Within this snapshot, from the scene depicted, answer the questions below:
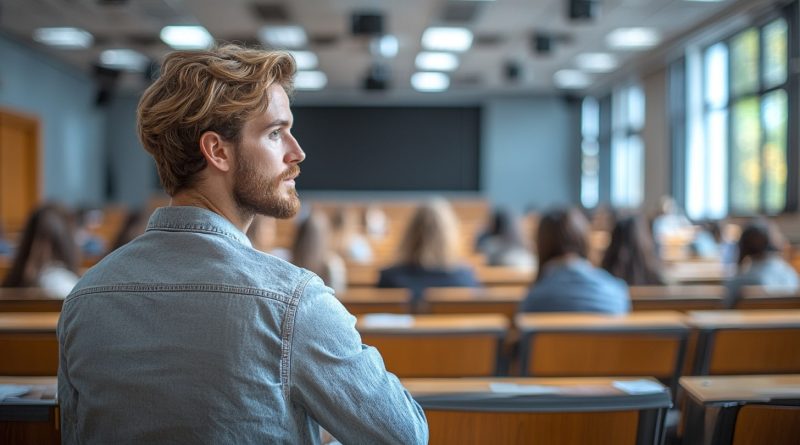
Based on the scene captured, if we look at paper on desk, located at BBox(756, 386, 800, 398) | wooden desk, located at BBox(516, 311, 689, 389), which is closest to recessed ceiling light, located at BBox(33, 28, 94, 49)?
wooden desk, located at BBox(516, 311, 689, 389)

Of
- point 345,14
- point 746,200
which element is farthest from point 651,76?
point 345,14

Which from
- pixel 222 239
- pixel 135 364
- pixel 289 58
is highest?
pixel 289 58

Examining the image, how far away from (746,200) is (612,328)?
30.5ft

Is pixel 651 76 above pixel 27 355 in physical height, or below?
above

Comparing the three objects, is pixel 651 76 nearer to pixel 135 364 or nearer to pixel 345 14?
pixel 345 14

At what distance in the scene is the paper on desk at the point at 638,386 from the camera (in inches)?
43.8

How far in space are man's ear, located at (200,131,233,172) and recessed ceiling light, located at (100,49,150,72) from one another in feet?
39.3

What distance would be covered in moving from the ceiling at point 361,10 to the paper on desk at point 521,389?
8.18 meters

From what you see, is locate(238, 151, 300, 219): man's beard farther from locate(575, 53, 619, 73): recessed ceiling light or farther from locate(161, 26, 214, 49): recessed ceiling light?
locate(575, 53, 619, 73): recessed ceiling light

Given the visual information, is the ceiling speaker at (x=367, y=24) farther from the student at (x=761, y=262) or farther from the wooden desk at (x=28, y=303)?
the wooden desk at (x=28, y=303)

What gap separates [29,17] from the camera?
9.87 metres

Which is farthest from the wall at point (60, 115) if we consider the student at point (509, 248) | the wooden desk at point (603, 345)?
the wooden desk at point (603, 345)

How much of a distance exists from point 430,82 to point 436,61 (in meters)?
2.27

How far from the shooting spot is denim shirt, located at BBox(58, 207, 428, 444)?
3.19ft
